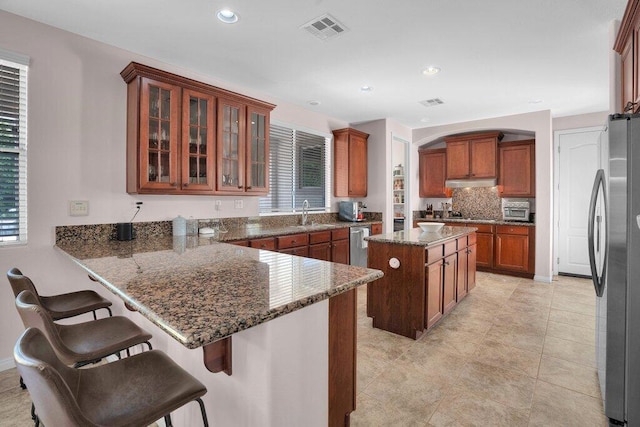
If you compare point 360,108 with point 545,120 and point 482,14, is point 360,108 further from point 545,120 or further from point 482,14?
point 545,120

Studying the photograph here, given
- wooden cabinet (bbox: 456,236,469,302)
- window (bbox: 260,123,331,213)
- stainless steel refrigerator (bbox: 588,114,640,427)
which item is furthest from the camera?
window (bbox: 260,123,331,213)

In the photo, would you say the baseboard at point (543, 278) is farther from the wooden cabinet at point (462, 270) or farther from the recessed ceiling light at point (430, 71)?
the recessed ceiling light at point (430, 71)

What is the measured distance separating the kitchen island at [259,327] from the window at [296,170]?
9.82 ft

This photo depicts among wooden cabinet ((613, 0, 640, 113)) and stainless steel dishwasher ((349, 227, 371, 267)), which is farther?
stainless steel dishwasher ((349, 227, 371, 267))

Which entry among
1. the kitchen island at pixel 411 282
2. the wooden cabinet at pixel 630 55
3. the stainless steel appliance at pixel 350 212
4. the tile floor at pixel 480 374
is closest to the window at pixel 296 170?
the stainless steel appliance at pixel 350 212

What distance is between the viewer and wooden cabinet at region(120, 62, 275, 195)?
9.36 ft

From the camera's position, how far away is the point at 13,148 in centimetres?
246

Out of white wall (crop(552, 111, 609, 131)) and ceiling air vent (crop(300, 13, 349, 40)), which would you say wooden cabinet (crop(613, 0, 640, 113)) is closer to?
ceiling air vent (crop(300, 13, 349, 40))

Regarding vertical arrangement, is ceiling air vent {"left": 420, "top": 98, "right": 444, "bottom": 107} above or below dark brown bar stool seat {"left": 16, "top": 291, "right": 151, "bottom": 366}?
above

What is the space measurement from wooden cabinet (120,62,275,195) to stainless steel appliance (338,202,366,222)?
1.97 m

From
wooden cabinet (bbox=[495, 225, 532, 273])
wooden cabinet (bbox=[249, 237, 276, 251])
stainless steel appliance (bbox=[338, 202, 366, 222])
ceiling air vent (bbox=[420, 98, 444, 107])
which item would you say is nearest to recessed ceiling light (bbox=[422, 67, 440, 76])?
ceiling air vent (bbox=[420, 98, 444, 107])

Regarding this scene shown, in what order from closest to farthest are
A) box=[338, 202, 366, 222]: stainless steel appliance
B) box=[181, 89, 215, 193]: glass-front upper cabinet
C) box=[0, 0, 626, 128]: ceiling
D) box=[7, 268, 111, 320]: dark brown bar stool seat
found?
box=[7, 268, 111, 320]: dark brown bar stool seat → box=[0, 0, 626, 128]: ceiling → box=[181, 89, 215, 193]: glass-front upper cabinet → box=[338, 202, 366, 222]: stainless steel appliance

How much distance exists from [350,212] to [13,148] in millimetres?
4065

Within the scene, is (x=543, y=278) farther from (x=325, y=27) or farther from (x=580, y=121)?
(x=325, y=27)
